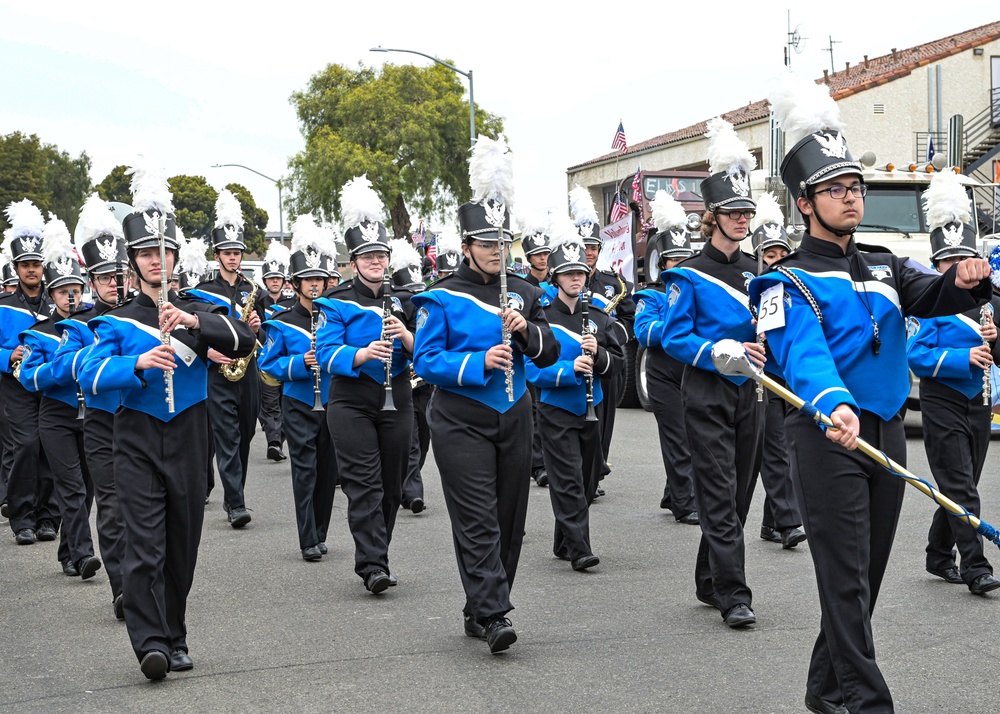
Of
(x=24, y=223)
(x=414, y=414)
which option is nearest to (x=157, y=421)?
(x=414, y=414)

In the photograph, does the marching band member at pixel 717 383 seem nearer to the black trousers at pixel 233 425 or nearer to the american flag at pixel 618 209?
the black trousers at pixel 233 425

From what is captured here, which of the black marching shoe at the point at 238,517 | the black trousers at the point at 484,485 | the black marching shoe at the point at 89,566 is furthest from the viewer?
the black marching shoe at the point at 238,517

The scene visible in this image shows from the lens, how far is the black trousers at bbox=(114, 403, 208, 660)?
617cm

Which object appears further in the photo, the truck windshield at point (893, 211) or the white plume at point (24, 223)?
the truck windshield at point (893, 211)

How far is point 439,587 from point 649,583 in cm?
126

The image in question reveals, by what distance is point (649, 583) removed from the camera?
26.3 ft

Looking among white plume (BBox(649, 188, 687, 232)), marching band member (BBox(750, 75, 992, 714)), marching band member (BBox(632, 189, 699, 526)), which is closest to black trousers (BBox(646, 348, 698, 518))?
marching band member (BBox(632, 189, 699, 526))

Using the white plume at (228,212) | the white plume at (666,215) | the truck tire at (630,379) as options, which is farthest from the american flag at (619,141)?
the white plume at (666,215)

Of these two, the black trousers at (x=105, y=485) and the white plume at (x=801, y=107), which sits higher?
the white plume at (x=801, y=107)

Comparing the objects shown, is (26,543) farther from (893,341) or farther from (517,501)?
(893,341)

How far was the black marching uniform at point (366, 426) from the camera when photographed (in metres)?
8.09

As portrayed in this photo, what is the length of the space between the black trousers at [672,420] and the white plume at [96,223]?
4.10 m

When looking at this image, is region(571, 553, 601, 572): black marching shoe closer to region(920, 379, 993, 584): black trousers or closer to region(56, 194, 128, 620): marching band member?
region(920, 379, 993, 584): black trousers

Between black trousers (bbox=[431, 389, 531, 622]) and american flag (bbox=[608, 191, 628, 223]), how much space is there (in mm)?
14497
